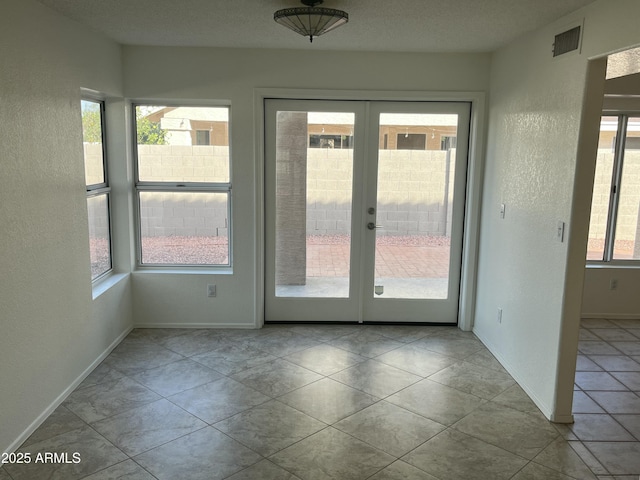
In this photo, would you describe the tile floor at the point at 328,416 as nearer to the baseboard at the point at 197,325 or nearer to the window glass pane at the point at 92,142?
the baseboard at the point at 197,325

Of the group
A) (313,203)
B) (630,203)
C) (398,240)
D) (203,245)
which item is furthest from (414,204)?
(630,203)

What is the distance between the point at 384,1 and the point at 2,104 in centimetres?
204

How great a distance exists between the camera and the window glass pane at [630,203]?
4.92m

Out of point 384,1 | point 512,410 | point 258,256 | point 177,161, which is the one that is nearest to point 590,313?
point 512,410

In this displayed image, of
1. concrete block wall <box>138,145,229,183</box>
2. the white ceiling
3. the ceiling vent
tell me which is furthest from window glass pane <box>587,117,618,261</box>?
concrete block wall <box>138,145,229,183</box>

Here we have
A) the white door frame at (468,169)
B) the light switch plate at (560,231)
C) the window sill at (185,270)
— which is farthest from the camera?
the window sill at (185,270)

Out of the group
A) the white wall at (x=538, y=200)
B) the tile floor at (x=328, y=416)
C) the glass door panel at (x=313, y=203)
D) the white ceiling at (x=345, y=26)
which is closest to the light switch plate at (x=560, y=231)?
the white wall at (x=538, y=200)

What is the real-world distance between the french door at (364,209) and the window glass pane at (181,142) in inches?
16.7

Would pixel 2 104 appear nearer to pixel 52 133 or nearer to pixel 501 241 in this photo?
pixel 52 133

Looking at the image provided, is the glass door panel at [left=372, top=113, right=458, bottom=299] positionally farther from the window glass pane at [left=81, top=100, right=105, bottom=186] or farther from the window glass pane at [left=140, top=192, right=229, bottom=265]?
the window glass pane at [left=81, top=100, right=105, bottom=186]

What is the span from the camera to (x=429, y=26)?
131 inches

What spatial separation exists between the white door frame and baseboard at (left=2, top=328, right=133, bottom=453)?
1277mm

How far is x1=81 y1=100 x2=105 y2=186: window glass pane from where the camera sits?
375cm

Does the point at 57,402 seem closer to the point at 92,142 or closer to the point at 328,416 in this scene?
the point at 328,416
